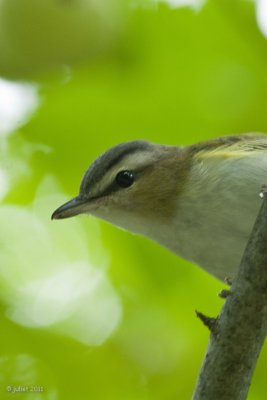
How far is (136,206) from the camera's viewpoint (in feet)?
15.2

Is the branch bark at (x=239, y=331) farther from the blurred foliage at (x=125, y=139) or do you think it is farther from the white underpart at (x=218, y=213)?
the blurred foliage at (x=125, y=139)

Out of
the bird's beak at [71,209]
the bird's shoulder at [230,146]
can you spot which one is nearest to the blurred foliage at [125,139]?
the bird's shoulder at [230,146]

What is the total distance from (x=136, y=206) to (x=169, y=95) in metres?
0.74

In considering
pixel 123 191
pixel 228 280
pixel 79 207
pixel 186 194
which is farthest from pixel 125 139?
pixel 228 280

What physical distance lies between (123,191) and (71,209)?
0.34 m

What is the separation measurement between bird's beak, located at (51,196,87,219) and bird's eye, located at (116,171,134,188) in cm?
27

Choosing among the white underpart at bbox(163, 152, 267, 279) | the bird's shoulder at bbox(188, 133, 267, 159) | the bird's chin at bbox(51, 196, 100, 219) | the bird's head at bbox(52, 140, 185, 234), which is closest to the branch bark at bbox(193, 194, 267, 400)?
the white underpart at bbox(163, 152, 267, 279)

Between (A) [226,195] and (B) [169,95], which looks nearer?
(A) [226,195]

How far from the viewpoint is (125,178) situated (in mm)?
4785

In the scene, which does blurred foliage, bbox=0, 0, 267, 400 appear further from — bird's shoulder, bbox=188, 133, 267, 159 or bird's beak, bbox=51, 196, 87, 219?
bird's beak, bbox=51, 196, 87, 219

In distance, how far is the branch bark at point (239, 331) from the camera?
3.02m

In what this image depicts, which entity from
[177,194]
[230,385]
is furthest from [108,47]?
[230,385]

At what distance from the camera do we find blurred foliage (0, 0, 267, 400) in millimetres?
4379

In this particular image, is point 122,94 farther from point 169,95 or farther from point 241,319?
point 241,319
